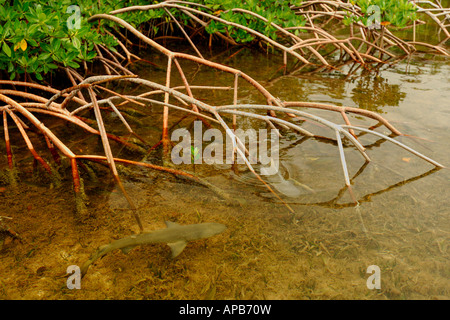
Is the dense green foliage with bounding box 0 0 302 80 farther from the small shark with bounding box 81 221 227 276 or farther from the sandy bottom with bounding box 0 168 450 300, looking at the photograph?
the small shark with bounding box 81 221 227 276

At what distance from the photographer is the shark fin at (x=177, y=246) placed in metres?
1.54

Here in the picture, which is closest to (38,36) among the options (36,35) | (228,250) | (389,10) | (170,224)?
(36,35)

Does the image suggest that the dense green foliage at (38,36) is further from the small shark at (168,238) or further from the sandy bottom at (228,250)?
the small shark at (168,238)

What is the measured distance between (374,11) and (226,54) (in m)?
1.77

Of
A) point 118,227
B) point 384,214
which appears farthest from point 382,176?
point 118,227

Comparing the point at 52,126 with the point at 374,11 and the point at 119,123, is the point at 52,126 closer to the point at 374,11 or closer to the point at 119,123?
the point at 119,123

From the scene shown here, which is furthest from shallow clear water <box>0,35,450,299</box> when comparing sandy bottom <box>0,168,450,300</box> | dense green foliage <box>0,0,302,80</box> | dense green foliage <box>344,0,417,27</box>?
dense green foliage <box>344,0,417,27</box>

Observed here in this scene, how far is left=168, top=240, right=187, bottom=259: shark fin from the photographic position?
1544 millimetres

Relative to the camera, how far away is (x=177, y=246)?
1556 millimetres

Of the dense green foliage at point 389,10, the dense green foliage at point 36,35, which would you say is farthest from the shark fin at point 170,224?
the dense green foliage at point 389,10

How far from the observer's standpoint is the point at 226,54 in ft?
15.8

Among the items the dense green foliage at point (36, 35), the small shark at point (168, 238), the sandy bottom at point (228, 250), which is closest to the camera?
the sandy bottom at point (228, 250)
